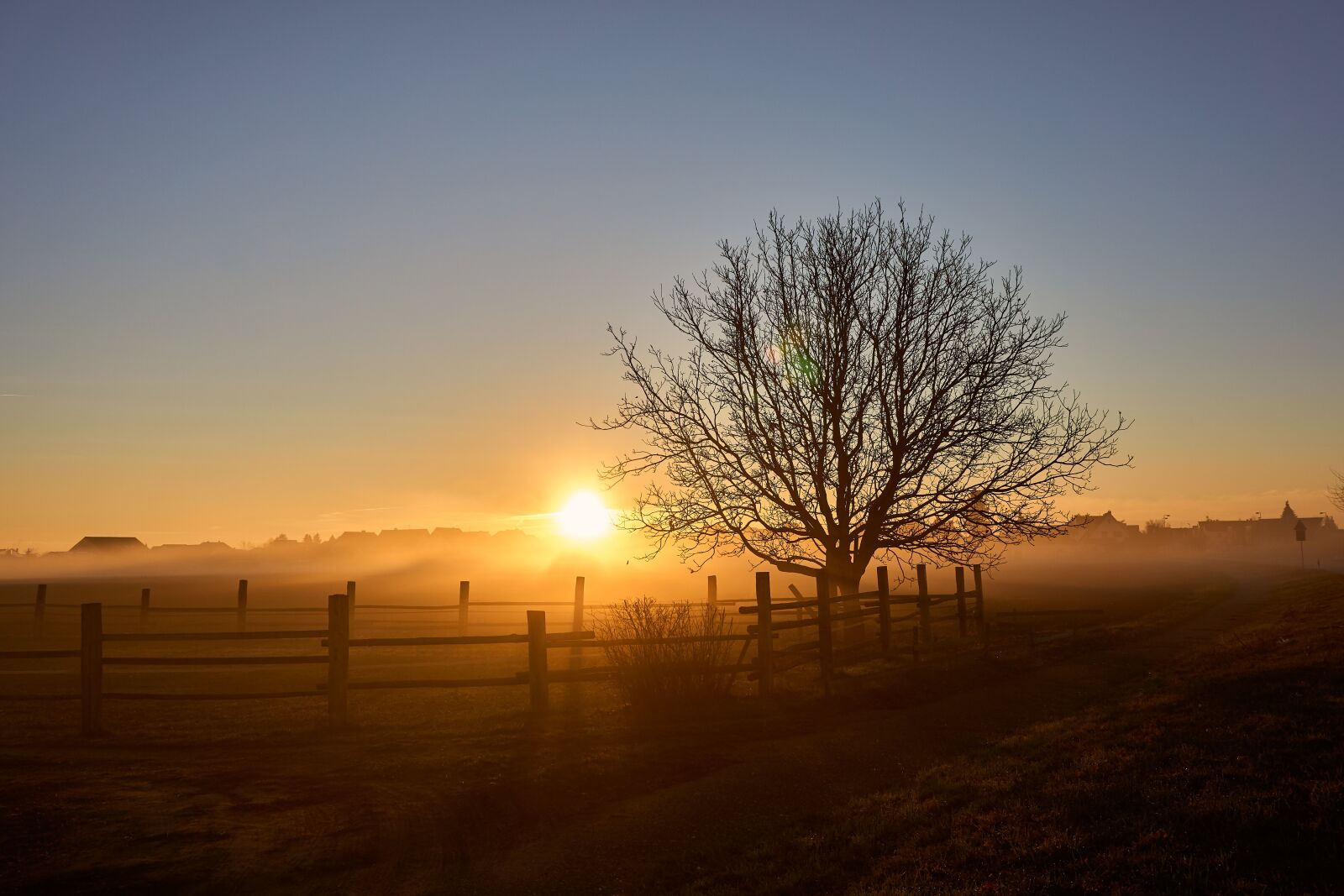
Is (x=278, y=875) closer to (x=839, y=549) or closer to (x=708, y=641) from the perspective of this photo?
(x=708, y=641)

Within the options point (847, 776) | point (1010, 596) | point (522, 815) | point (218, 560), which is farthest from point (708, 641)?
point (218, 560)

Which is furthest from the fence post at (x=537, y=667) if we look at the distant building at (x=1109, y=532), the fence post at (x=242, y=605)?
the distant building at (x=1109, y=532)

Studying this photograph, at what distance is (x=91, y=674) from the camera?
12797 mm

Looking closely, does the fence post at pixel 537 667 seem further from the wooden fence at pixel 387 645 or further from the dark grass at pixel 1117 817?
the dark grass at pixel 1117 817

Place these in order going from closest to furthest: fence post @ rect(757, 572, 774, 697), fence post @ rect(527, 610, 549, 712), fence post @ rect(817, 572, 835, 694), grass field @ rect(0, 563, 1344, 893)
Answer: grass field @ rect(0, 563, 1344, 893)
fence post @ rect(527, 610, 549, 712)
fence post @ rect(757, 572, 774, 697)
fence post @ rect(817, 572, 835, 694)

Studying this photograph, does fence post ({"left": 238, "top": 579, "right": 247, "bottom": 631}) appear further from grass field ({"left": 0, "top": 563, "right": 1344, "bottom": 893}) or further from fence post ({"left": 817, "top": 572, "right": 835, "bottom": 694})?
fence post ({"left": 817, "top": 572, "right": 835, "bottom": 694})

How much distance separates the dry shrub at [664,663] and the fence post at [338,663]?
4.28 metres

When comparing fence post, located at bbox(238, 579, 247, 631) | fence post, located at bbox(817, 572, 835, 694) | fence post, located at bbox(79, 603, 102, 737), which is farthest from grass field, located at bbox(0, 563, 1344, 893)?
fence post, located at bbox(238, 579, 247, 631)

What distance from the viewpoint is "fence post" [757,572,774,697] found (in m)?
15.1

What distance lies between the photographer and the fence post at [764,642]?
1508 cm

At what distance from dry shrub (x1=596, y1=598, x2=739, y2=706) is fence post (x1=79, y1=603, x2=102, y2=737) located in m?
7.84

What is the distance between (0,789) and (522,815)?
5.79 meters

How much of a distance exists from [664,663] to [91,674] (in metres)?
8.88

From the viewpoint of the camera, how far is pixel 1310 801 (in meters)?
6.55
